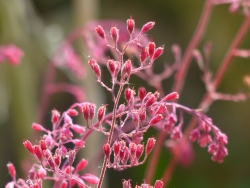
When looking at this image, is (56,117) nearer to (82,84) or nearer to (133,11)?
(82,84)

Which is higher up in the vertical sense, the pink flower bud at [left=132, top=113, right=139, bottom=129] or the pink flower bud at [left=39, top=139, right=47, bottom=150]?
the pink flower bud at [left=132, top=113, right=139, bottom=129]

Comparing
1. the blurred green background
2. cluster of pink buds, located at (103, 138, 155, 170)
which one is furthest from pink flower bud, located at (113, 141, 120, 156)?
the blurred green background

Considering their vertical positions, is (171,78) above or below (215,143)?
above

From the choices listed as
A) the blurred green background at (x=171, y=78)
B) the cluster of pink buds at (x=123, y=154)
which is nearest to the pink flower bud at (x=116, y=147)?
the cluster of pink buds at (x=123, y=154)

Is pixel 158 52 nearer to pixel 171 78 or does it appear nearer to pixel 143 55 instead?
pixel 143 55

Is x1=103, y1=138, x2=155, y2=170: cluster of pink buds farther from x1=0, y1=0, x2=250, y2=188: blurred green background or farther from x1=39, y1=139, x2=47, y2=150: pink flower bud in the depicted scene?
x1=0, y1=0, x2=250, y2=188: blurred green background

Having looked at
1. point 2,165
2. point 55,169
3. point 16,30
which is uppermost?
point 16,30

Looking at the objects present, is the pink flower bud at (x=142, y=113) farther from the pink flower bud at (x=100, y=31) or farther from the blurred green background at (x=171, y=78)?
the blurred green background at (x=171, y=78)

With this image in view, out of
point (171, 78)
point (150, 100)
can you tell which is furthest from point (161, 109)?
point (171, 78)

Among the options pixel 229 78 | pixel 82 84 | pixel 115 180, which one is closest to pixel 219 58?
pixel 229 78
